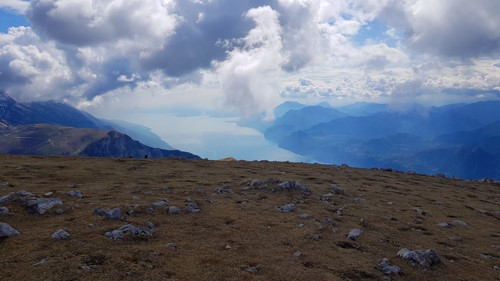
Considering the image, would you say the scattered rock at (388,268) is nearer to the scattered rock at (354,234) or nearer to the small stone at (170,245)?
the scattered rock at (354,234)

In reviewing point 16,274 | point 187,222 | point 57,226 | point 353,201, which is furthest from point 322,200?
point 16,274

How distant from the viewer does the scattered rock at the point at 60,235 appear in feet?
54.8

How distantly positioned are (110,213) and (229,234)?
7539mm

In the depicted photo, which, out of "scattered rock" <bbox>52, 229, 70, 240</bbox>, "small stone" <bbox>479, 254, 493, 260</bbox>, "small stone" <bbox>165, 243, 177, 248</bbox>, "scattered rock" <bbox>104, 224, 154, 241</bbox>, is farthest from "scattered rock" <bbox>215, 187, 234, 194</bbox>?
"small stone" <bbox>479, 254, 493, 260</bbox>

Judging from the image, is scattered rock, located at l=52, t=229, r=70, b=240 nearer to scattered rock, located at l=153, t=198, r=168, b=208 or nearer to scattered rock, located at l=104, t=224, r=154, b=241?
scattered rock, located at l=104, t=224, r=154, b=241

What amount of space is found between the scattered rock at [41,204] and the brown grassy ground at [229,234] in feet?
1.52

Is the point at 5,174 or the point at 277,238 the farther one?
the point at 5,174

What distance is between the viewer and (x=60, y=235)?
55.4 feet

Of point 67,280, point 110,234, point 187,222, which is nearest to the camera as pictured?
point 67,280

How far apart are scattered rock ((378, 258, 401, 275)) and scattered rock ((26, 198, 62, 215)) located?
66.4ft

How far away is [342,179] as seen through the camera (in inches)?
1869

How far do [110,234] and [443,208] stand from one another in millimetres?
33075

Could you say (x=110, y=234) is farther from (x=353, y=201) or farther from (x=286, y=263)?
(x=353, y=201)

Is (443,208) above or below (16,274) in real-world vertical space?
above
